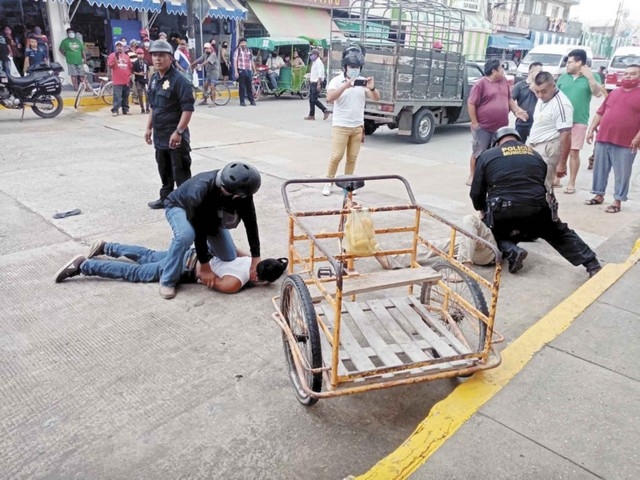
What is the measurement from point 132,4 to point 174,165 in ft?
37.3

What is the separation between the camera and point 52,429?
261 centimetres

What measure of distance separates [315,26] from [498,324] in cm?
2053

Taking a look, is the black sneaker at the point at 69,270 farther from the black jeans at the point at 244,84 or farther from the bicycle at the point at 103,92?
the black jeans at the point at 244,84

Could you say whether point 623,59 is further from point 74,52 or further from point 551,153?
point 74,52

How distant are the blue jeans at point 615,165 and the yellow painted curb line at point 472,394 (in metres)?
2.67

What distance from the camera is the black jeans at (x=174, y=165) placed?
577cm

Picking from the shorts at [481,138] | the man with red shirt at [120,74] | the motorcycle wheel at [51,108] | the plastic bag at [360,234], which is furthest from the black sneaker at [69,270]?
the man with red shirt at [120,74]

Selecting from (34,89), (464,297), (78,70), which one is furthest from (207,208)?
(78,70)

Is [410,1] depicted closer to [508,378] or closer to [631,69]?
[631,69]

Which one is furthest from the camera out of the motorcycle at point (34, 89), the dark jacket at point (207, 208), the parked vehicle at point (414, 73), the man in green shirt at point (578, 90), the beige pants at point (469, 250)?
the motorcycle at point (34, 89)

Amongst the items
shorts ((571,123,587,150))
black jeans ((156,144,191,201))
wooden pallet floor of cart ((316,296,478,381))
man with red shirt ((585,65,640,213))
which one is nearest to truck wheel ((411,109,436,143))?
shorts ((571,123,587,150))

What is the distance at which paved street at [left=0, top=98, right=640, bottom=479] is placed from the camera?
2.48 metres

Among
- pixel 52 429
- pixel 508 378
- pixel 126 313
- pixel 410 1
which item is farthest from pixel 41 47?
pixel 508 378

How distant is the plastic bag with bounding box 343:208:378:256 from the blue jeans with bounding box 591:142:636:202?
4320 mm
